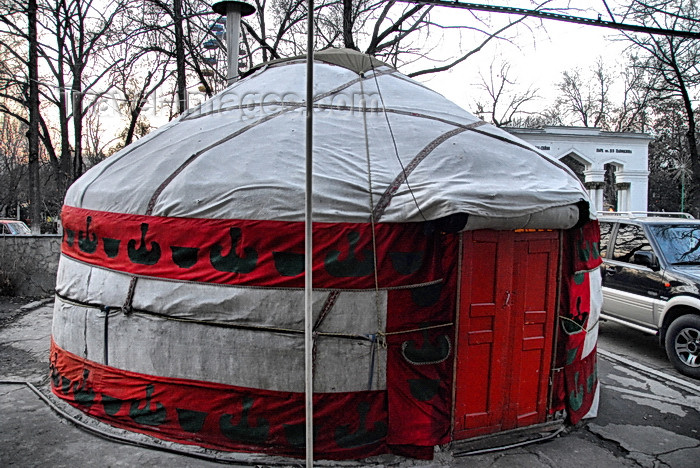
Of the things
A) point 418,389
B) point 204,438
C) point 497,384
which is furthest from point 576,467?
point 204,438

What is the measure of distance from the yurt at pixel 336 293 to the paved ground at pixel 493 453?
0.14 metres

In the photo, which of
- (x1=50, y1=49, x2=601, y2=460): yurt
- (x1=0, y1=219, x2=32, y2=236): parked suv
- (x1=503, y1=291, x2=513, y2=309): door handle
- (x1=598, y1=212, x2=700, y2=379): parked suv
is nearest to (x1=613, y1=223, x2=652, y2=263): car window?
(x1=598, y1=212, x2=700, y2=379): parked suv

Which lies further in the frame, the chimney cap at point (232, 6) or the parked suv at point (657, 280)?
the chimney cap at point (232, 6)

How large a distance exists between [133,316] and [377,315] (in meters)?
1.85

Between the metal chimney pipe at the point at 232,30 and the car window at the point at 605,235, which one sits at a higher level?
the metal chimney pipe at the point at 232,30

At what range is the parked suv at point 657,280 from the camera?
5.72 metres

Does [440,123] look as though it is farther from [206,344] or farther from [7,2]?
[7,2]

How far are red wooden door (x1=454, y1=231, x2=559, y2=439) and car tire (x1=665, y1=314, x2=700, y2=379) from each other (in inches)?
103

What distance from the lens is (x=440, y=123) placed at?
450cm

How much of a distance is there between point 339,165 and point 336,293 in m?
0.95

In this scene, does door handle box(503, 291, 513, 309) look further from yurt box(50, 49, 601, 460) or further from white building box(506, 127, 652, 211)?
white building box(506, 127, 652, 211)

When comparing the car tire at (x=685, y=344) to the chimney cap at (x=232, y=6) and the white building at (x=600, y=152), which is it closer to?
the chimney cap at (x=232, y=6)

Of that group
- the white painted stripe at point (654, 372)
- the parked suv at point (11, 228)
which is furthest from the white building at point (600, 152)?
the parked suv at point (11, 228)

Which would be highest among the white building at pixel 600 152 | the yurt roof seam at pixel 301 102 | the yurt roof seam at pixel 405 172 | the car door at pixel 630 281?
the white building at pixel 600 152
